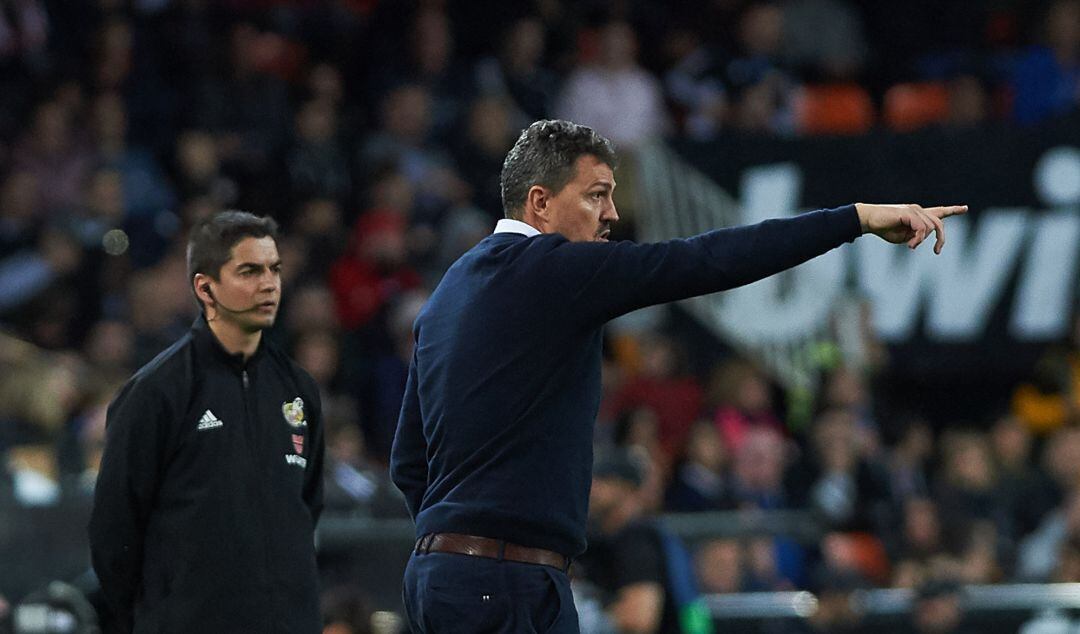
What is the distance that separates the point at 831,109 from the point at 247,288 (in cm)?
936

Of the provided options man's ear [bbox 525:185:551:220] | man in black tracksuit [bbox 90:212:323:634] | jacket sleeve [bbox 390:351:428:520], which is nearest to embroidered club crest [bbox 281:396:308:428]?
man in black tracksuit [bbox 90:212:323:634]

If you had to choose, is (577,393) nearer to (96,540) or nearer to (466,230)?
(96,540)

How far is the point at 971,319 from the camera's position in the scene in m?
12.8

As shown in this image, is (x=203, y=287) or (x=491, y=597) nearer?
(x=491, y=597)

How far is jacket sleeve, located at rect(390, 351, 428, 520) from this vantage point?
5086mm

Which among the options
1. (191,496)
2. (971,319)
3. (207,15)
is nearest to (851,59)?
(971,319)

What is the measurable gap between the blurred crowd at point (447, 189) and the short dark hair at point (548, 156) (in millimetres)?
4171

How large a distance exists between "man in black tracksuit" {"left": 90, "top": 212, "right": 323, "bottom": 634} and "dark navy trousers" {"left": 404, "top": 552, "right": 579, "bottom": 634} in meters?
0.81

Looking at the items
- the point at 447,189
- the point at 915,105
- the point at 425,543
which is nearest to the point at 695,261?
the point at 425,543

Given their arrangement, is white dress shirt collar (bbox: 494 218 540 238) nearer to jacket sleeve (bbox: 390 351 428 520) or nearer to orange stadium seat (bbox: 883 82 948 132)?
jacket sleeve (bbox: 390 351 428 520)

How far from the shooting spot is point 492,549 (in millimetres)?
4699

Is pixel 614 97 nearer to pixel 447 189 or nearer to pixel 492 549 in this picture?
pixel 447 189

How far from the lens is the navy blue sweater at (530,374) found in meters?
4.61

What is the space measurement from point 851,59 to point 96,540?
34.9 feet
